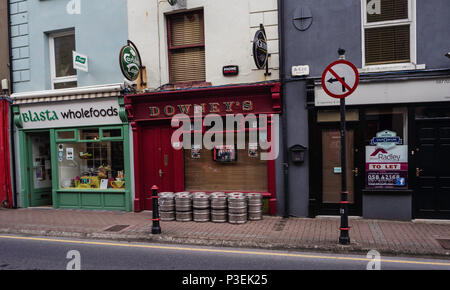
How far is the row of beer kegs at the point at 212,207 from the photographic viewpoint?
26.8 feet

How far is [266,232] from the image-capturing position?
7316 millimetres

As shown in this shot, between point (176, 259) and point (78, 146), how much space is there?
7.05 meters

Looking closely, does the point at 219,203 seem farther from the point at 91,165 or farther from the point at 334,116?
the point at 91,165

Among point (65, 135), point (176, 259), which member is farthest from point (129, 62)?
point (176, 259)

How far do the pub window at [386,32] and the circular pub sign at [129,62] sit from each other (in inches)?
257

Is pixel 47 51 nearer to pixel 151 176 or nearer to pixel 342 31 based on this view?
pixel 151 176

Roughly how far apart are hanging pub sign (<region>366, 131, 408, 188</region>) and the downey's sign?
298 inches

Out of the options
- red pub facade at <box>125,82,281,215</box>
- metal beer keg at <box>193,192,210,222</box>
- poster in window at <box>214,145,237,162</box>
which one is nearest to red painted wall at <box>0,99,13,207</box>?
red pub facade at <box>125,82,281,215</box>

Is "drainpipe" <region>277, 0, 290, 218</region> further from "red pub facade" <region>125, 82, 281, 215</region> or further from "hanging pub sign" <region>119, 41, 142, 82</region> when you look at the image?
"hanging pub sign" <region>119, 41, 142, 82</region>

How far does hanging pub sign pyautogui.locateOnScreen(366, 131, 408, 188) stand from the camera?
27.1ft

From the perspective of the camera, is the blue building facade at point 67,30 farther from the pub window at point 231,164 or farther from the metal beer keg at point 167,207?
the metal beer keg at point 167,207

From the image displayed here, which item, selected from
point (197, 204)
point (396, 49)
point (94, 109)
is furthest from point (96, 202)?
point (396, 49)

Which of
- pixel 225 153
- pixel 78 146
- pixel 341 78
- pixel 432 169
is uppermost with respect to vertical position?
pixel 341 78
